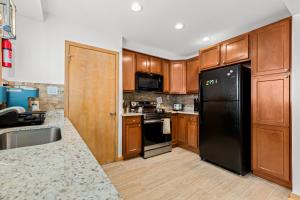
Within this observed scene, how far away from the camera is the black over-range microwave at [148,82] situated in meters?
3.18

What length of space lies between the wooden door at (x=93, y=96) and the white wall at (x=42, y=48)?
0.41 feet

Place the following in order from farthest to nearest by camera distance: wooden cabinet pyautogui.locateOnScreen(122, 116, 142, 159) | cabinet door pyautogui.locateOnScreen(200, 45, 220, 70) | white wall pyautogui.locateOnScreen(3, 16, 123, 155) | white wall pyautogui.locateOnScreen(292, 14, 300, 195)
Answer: wooden cabinet pyautogui.locateOnScreen(122, 116, 142, 159)
cabinet door pyautogui.locateOnScreen(200, 45, 220, 70)
white wall pyautogui.locateOnScreen(3, 16, 123, 155)
white wall pyautogui.locateOnScreen(292, 14, 300, 195)

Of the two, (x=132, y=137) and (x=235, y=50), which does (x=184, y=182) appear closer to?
(x=132, y=137)

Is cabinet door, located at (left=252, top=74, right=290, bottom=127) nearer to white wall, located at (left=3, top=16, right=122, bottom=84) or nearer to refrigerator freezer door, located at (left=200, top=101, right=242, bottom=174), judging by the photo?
refrigerator freezer door, located at (left=200, top=101, right=242, bottom=174)

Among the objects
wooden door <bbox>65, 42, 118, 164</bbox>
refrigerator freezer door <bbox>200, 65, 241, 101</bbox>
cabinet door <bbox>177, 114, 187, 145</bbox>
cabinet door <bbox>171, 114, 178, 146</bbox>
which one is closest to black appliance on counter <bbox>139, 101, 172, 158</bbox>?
cabinet door <bbox>171, 114, 178, 146</bbox>

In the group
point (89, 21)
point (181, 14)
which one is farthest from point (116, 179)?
point (181, 14)

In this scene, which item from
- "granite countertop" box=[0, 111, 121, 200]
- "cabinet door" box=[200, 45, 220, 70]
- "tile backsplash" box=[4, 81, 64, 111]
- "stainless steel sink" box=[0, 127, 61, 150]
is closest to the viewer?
"granite countertop" box=[0, 111, 121, 200]

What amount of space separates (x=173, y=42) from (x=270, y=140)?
2465mm

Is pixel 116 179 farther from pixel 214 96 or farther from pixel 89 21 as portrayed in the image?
pixel 89 21

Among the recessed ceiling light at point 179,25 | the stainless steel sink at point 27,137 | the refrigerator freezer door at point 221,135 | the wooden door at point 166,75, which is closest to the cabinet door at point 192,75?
the wooden door at point 166,75

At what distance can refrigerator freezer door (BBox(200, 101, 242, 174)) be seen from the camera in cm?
219

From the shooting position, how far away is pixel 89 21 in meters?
2.32

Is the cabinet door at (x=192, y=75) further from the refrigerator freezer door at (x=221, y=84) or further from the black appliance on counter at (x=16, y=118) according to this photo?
the black appliance on counter at (x=16, y=118)

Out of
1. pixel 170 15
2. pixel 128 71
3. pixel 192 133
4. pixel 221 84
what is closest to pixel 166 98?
pixel 192 133
